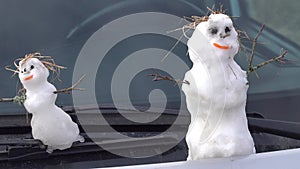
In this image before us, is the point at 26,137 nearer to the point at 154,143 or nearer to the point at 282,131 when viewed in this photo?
the point at 154,143

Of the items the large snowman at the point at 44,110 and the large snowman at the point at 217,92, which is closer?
the large snowman at the point at 217,92

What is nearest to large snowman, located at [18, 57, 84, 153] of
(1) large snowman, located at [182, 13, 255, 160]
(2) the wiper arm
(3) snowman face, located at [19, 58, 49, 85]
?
(3) snowman face, located at [19, 58, 49, 85]

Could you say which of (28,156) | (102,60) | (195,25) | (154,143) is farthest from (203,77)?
(102,60)

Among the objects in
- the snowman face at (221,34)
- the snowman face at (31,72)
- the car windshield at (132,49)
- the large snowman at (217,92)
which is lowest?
the large snowman at (217,92)

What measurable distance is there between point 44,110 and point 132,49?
1.99 ft

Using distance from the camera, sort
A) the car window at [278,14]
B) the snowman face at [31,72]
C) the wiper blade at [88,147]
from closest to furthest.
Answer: the snowman face at [31,72], the wiper blade at [88,147], the car window at [278,14]

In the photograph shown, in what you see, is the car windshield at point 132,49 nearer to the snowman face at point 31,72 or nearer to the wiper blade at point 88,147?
the wiper blade at point 88,147

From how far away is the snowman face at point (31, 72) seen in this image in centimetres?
180

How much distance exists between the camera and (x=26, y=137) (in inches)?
82.5

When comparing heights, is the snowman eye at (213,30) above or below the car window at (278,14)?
below

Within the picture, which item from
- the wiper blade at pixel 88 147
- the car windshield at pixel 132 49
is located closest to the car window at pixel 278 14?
the car windshield at pixel 132 49

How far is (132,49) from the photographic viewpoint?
2395 millimetres

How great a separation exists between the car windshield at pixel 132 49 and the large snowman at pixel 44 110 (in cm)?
27

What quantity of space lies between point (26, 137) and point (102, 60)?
1.45 feet
